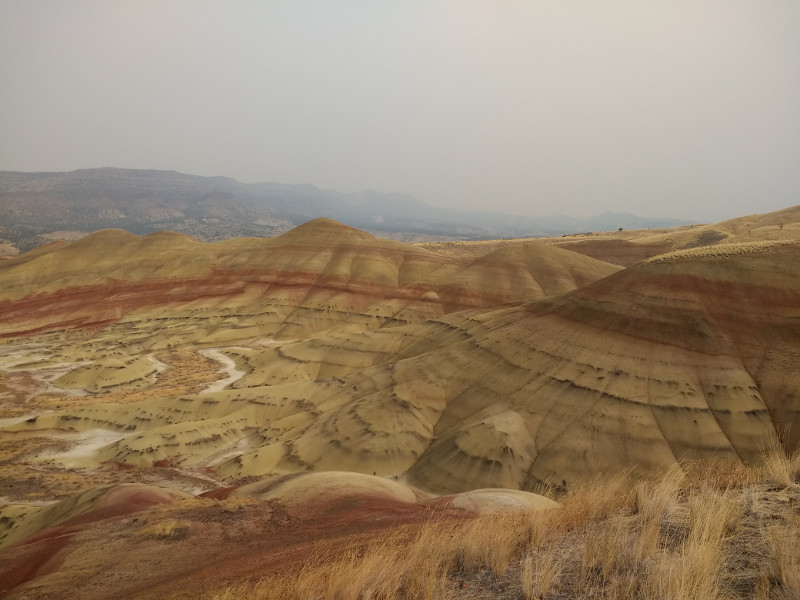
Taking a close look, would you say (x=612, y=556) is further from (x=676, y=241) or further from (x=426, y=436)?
(x=676, y=241)

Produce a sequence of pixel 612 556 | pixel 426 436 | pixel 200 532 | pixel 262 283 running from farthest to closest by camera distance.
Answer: pixel 262 283 < pixel 426 436 < pixel 200 532 < pixel 612 556

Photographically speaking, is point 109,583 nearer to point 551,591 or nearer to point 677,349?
point 551,591

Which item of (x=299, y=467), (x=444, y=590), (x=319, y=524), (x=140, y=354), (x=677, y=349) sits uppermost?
(x=444, y=590)

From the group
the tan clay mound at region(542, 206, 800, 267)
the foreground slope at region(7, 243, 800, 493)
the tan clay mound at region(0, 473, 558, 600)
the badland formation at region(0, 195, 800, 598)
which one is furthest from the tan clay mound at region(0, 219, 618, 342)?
the tan clay mound at region(0, 473, 558, 600)

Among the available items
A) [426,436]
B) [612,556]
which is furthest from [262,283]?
[612,556]

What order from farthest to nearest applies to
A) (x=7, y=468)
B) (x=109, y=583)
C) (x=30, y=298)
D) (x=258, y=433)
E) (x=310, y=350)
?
(x=30, y=298)
(x=310, y=350)
(x=258, y=433)
(x=7, y=468)
(x=109, y=583)

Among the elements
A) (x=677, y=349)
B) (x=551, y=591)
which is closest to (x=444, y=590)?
(x=551, y=591)
